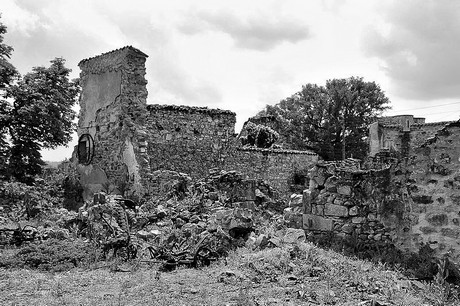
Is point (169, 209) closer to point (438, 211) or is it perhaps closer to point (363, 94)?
point (438, 211)

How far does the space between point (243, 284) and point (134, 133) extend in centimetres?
916

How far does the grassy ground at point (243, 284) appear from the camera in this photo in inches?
236

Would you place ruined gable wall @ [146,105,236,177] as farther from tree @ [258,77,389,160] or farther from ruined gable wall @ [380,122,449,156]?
tree @ [258,77,389,160]

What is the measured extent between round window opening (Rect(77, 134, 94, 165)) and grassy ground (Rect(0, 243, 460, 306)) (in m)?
8.30

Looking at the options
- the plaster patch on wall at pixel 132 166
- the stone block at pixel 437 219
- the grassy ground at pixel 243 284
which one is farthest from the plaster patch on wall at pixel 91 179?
the stone block at pixel 437 219

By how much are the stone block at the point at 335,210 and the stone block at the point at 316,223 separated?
13cm

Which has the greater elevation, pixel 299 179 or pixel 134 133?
pixel 134 133

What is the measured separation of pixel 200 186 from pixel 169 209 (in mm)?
1174

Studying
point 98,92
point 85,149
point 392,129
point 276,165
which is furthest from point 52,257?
point 392,129

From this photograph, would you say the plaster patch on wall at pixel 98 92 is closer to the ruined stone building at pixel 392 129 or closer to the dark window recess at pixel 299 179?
the dark window recess at pixel 299 179

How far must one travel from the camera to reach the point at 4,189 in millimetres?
13797

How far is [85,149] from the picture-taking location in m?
16.2

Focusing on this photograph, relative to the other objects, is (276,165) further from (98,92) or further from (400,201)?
(400,201)

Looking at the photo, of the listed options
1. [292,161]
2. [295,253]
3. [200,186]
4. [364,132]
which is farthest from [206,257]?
[364,132]
